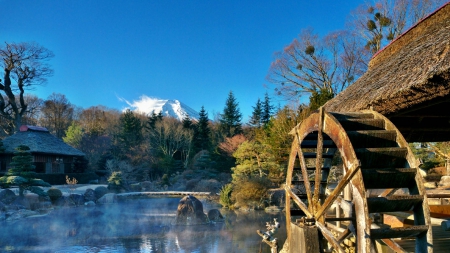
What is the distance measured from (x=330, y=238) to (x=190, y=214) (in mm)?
10312

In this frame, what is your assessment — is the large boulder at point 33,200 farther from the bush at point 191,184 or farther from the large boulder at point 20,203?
the bush at point 191,184

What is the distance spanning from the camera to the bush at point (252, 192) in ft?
54.4

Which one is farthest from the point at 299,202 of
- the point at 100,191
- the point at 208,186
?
the point at 208,186

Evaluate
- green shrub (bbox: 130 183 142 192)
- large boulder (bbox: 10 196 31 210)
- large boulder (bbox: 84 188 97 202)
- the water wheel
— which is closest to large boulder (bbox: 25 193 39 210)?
large boulder (bbox: 10 196 31 210)

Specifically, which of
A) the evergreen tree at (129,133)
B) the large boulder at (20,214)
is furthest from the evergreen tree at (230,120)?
the large boulder at (20,214)

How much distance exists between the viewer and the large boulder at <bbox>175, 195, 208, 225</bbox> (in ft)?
44.9

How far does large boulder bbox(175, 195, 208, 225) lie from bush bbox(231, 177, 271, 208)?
10.0ft

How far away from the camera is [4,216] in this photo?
563 inches

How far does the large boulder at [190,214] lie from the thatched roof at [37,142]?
1248 cm

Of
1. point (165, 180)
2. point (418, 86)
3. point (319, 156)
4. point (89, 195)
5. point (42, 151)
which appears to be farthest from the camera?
point (165, 180)

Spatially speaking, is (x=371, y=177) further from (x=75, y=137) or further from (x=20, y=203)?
(x=75, y=137)

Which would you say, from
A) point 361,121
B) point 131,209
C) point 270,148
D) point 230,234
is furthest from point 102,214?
point 361,121

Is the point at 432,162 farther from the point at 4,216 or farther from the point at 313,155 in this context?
the point at 4,216

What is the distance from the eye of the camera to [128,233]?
11906 mm
